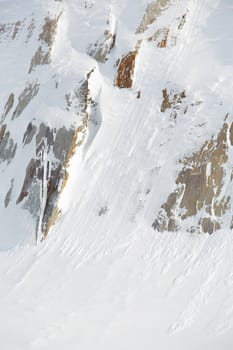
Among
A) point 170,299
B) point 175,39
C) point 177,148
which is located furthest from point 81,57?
point 170,299

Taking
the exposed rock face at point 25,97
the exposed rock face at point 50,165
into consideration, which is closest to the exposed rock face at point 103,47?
the exposed rock face at point 50,165

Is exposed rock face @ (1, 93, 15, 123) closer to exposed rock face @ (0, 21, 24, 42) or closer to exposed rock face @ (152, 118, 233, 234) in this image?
exposed rock face @ (0, 21, 24, 42)

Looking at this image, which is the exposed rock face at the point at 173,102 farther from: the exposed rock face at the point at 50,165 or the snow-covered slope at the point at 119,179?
the exposed rock face at the point at 50,165

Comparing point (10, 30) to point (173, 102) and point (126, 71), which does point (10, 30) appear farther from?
point (173, 102)

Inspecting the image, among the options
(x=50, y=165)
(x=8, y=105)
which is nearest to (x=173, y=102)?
(x=50, y=165)

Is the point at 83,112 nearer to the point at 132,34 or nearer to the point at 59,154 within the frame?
the point at 59,154

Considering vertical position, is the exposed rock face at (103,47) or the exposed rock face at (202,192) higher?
the exposed rock face at (103,47)

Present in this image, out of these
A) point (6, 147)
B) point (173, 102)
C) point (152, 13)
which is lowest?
point (6, 147)
